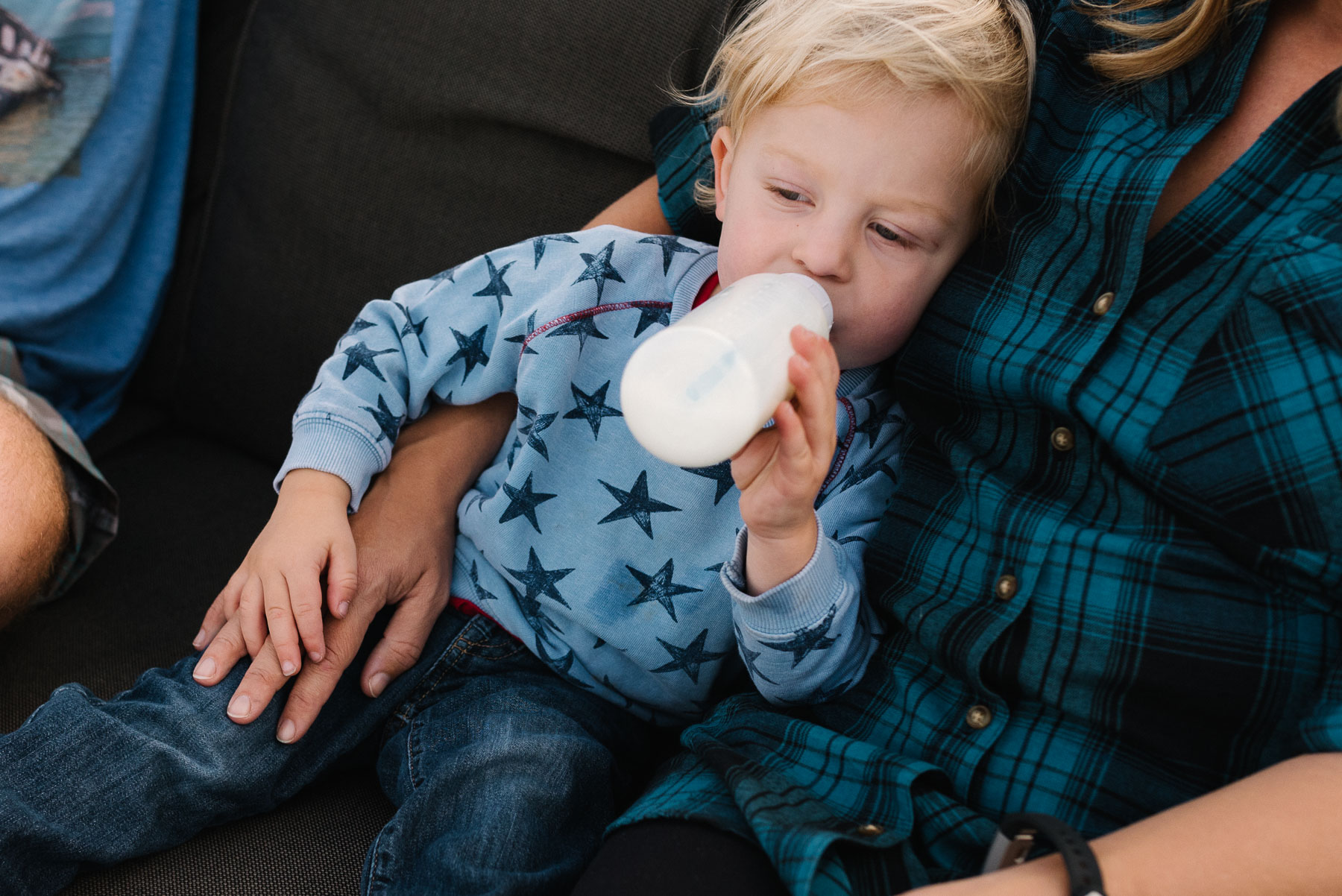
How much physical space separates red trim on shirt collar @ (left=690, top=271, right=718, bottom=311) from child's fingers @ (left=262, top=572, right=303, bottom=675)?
476 millimetres

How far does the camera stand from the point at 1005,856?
709 mm

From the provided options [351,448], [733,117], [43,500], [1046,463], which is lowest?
[43,500]

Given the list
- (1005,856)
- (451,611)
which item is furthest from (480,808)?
(1005,856)

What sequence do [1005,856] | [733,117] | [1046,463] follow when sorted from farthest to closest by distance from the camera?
[733,117]
[1046,463]
[1005,856]

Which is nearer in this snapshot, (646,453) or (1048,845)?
(1048,845)

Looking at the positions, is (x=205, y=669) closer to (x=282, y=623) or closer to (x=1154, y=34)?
(x=282, y=623)

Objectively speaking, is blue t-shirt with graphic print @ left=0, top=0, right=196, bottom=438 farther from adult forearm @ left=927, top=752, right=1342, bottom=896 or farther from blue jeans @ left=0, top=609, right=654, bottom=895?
adult forearm @ left=927, top=752, right=1342, bottom=896

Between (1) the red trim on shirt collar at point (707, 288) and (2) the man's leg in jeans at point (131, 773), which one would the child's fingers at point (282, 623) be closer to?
(2) the man's leg in jeans at point (131, 773)

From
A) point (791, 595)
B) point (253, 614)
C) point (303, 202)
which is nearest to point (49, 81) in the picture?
point (303, 202)

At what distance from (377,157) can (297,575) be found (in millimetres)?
668

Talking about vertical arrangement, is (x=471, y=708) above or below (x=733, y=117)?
below

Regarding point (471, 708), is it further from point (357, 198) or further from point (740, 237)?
point (357, 198)

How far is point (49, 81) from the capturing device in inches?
53.7

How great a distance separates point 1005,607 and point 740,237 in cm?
38
